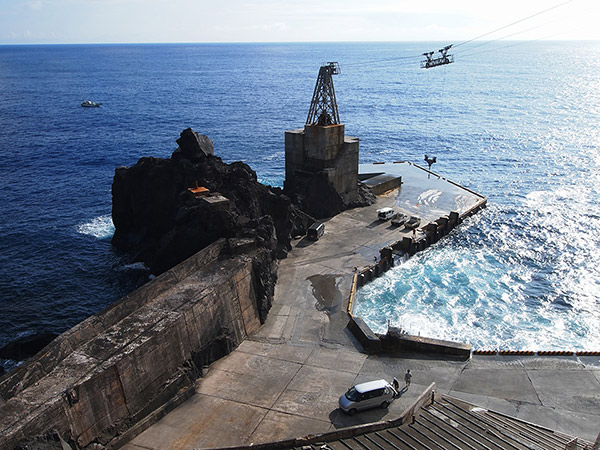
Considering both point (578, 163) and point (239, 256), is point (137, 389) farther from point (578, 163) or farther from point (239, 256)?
point (578, 163)

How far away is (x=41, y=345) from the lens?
37438mm

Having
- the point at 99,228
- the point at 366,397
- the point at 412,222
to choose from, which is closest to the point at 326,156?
the point at 412,222

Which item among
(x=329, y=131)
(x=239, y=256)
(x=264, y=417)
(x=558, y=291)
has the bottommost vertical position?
(x=558, y=291)

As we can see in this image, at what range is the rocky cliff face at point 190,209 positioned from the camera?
1624 inches

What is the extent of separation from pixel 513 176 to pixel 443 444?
7365cm

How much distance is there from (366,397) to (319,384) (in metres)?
4.10

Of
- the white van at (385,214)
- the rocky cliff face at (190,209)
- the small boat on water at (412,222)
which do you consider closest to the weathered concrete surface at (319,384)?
the rocky cliff face at (190,209)

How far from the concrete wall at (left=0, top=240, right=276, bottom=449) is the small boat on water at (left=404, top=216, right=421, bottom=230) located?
26349mm

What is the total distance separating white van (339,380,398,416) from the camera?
25578 mm

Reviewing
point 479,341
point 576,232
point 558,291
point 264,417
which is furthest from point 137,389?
point 576,232

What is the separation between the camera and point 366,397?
2567cm

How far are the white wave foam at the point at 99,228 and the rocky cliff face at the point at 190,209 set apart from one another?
319cm

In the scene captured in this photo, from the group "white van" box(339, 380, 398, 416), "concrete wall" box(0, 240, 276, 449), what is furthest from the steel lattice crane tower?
"white van" box(339, 380, 398, 416)

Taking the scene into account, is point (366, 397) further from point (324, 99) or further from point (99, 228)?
point (99, 228)
